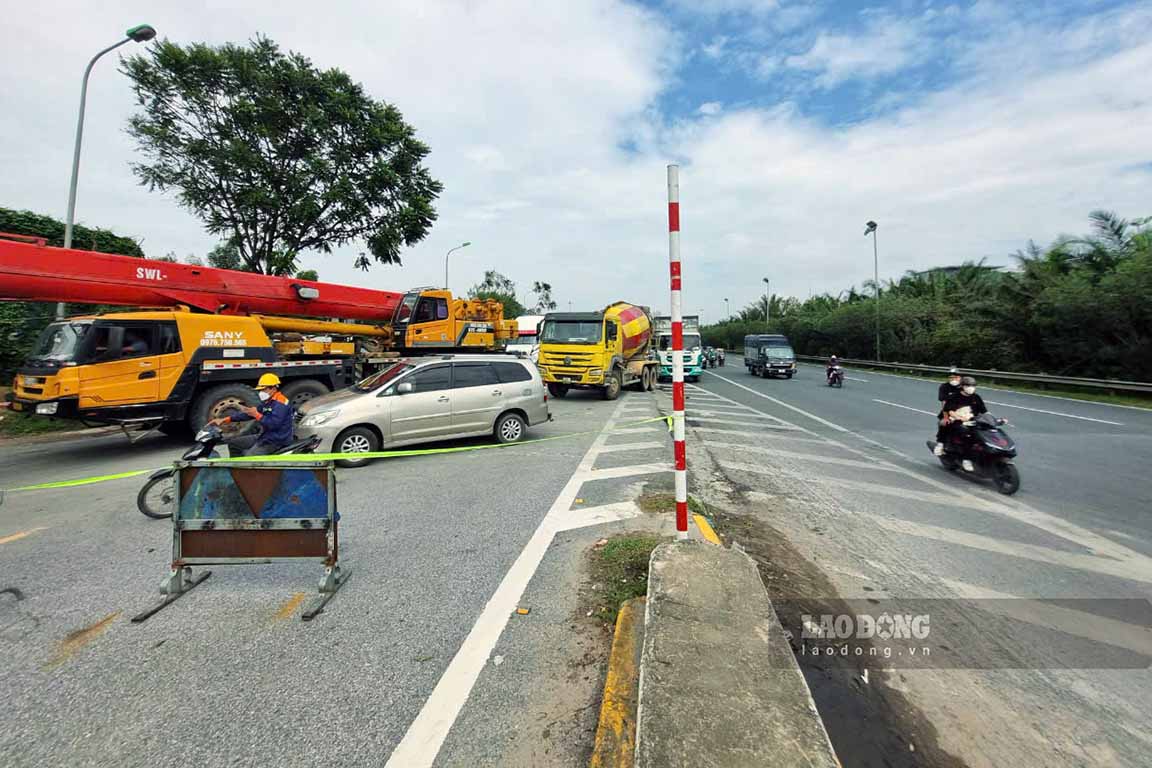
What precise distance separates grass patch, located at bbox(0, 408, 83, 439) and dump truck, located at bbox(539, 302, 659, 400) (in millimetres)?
11327

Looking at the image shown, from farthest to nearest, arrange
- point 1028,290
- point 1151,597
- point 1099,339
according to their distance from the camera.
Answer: point 1028,290 < point 1099,339 < point 1151,597

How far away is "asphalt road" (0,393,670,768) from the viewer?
2.25m

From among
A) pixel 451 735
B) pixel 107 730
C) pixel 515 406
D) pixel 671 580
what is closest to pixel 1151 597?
pixel 671 580

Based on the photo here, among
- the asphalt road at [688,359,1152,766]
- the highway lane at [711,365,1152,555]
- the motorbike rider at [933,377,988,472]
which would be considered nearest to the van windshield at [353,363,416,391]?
the asphalt road at [688,359,1152,766]

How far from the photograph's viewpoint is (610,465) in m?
7.34

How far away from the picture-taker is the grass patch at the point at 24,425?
409 inches

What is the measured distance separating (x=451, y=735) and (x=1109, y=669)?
3.66 metres

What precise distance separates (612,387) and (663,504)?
11.5m

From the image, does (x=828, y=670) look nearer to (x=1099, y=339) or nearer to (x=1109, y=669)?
(x=1109, y=669)

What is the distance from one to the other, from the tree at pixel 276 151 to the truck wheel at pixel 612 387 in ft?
37.8

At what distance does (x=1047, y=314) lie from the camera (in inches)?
772

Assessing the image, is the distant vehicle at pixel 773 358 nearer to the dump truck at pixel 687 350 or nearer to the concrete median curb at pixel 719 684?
the dump truck at pixel 687 350

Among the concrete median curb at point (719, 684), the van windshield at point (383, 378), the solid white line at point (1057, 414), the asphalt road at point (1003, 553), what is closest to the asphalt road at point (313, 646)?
the concrete median curb at point (719, 684)

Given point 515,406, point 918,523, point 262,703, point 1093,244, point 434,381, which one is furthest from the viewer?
point 1093,244
